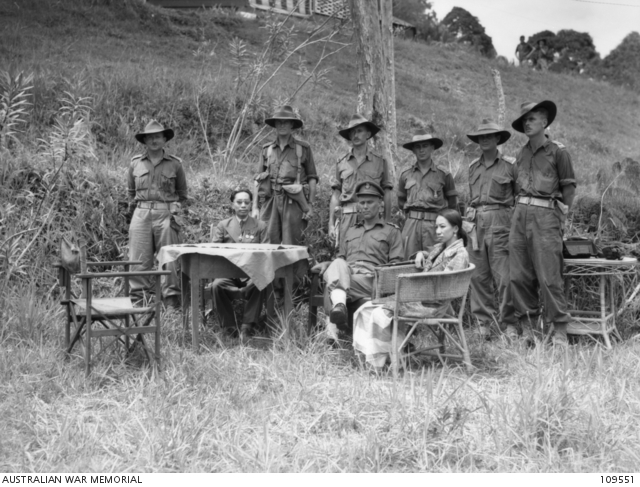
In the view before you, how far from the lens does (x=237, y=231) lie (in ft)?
23.0

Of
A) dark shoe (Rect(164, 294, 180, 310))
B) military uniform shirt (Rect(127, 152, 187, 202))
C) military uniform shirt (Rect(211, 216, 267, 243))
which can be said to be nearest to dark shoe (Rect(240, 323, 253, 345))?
military uniform shirt (Rect(211, 216, 267, 243))

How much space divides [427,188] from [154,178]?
2.72m

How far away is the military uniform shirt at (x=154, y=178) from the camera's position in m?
7.36

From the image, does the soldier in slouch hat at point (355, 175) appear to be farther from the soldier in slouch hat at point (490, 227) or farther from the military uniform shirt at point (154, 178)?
the military uniform shirt at point (154, 178)

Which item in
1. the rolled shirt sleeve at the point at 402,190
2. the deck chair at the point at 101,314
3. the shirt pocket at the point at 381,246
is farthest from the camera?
the rolled shirt sleeve at the point at 402,190

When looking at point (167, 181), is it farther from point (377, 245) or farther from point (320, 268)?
point (377, 245)

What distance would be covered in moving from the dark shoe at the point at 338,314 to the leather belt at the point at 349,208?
141 centimetres

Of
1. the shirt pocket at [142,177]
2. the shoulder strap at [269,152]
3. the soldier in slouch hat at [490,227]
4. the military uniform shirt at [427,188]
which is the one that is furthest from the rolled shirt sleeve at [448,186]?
the shirt pocket at [142,177]

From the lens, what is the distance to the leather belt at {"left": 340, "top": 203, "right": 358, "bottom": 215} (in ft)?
22.5

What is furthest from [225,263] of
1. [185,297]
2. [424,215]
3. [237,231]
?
[424,215]

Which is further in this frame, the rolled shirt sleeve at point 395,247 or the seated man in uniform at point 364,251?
the rolled shirt sleeve at point 395,247

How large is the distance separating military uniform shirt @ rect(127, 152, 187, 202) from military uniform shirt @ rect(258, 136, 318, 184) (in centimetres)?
90

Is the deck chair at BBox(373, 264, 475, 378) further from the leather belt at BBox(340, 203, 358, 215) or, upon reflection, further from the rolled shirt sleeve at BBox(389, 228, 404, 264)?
the leather belt at BBox(340, 203, 358, 215)

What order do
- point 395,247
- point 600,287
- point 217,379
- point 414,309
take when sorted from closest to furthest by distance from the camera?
1. point 217,379
2. point 414,309
3. point 395,247
4. point 600,287
